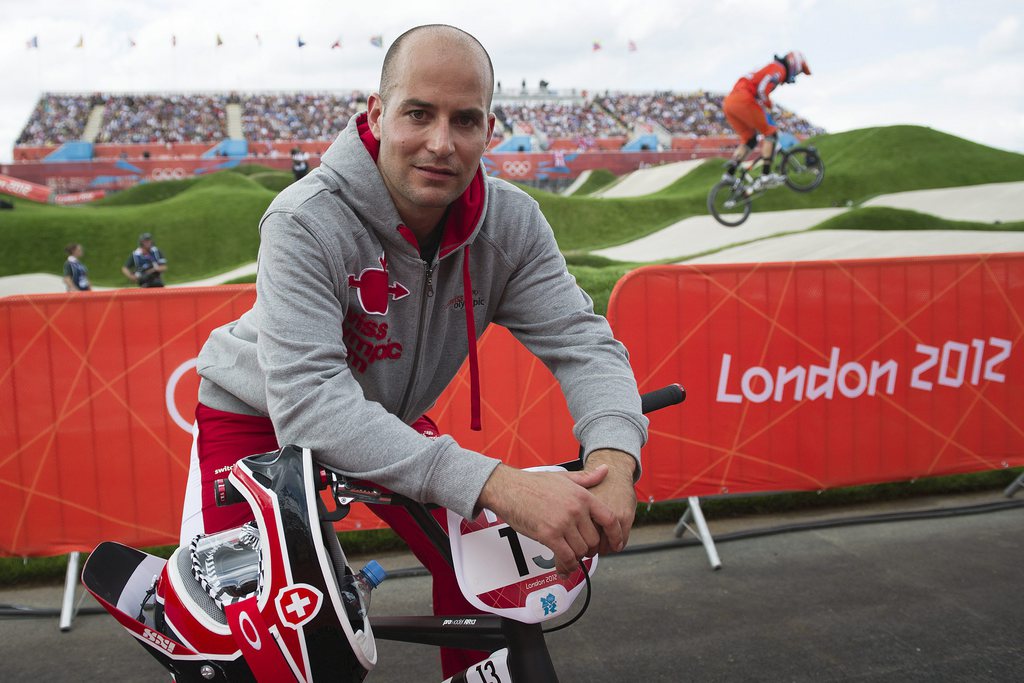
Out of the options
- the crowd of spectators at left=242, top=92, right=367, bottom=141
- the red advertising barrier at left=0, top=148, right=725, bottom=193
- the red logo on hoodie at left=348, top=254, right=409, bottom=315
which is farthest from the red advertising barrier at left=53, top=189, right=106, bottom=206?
the red logo on hoodie at left=348, top=254, right=409, bottom=315

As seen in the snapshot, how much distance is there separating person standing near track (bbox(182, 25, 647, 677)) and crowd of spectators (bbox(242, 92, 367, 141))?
54.0m

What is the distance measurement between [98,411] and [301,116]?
5676 cm

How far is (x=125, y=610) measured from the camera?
156 centimetres

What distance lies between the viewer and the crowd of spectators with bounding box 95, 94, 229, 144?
2056 inches

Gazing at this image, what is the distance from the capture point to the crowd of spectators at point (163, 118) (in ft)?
171

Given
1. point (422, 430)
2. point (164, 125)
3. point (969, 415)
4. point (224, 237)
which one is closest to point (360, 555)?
point (422, 430)

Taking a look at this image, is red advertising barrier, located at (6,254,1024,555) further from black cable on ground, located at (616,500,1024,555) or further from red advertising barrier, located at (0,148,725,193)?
red advertising barrier, located at (0,148,725,193)

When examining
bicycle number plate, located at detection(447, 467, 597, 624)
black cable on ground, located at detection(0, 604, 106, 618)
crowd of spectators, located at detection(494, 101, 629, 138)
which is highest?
crowd of spectators, located at detection(494, 101, 629, 138)

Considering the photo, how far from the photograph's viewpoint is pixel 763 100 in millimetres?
15016

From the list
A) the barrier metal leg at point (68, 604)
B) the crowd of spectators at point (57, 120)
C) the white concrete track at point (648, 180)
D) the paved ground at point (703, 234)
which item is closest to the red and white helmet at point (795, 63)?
the paved ground at point (703, 234)

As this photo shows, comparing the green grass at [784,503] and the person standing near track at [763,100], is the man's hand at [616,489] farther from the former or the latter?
the person standing near track at [763,100]

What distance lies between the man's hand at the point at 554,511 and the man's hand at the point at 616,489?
2 cm

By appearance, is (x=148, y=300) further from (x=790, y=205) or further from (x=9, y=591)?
(x=790, y=205)

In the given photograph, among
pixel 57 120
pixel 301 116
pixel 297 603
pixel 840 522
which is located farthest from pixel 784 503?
pixel 57 120
